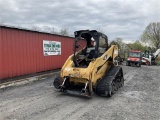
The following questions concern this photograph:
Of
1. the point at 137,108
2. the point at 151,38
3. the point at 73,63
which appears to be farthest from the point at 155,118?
the point at 151,38

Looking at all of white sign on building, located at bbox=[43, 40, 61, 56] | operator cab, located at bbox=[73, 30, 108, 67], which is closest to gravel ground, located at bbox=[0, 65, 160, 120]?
operator cab, located at bbox=[73, 30, 108, 67]

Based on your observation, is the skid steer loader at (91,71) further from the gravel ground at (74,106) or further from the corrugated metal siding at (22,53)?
the corrugated metal siding at (22,53)

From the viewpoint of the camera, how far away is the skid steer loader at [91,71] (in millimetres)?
6784

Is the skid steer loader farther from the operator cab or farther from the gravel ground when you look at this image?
the gravel ground

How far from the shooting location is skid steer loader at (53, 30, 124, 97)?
6.78 m

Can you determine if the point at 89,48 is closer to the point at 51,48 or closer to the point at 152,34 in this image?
the point at 51,48

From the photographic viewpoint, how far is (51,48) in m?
12.6


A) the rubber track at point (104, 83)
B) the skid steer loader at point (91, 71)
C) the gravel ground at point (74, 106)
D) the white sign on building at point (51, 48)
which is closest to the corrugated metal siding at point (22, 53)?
the white sign on building at point (51, 48)

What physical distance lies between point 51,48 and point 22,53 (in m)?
2.72

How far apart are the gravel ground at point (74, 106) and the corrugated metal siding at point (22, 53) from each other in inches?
68.2

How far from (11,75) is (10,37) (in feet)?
5.92

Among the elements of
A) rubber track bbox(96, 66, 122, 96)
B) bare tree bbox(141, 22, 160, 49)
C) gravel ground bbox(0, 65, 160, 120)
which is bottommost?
gravel ground bbox(0, 65, 160, 120)

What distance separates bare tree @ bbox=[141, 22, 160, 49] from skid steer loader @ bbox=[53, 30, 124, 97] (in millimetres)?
48126

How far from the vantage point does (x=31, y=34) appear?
10.8 metres
